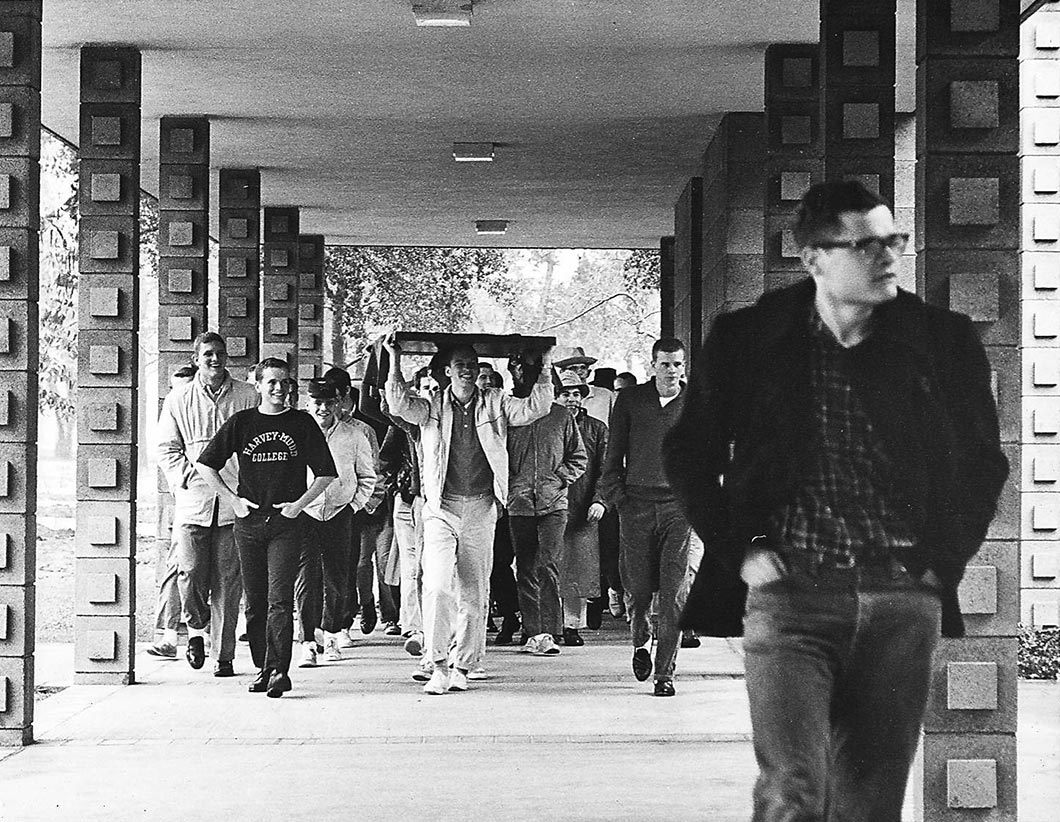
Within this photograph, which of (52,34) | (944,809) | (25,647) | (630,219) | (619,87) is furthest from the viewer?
(630,219)

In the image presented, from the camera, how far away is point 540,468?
46.9 feet

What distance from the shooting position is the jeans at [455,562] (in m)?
11.7

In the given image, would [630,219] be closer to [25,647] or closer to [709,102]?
[709,102]

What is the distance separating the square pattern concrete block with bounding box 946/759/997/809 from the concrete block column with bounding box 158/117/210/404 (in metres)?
10.3

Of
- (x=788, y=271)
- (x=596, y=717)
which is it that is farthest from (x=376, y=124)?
(x=596, y=717)

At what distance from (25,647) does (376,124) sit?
8.77 m

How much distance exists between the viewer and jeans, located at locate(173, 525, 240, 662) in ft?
43.1

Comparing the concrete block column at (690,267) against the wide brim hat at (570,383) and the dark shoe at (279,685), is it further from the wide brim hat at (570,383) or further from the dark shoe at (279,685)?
the dark shoe at (279,685)

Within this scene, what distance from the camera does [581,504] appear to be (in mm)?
15633

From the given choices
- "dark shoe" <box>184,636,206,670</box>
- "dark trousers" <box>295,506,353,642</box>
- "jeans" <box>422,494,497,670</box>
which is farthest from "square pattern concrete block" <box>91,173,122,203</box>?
"jeans" <box>422,494,497,670</box>

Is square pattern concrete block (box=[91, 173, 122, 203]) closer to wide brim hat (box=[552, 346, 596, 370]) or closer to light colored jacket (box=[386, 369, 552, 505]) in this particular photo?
light colored jacket (box=[386, 369, 552, 505])

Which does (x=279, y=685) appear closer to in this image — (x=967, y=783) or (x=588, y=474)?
(x=588, y=474)

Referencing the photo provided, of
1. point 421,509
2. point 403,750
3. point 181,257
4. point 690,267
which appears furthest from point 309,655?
point 690,267

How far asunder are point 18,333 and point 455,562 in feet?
10.5
